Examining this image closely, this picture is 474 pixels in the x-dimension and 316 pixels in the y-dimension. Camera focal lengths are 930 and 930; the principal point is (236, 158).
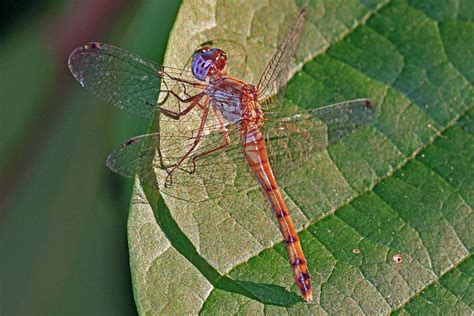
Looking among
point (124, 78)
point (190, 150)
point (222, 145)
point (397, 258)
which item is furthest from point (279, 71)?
point (397, 258)

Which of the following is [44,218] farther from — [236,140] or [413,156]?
[413,156]

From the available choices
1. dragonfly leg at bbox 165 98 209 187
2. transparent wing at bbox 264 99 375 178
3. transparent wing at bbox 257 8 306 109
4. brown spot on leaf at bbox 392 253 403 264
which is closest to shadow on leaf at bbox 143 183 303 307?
dragonfly leg at bbox 165 98 209 187

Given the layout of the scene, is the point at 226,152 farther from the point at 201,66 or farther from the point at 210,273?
the point at 210,273

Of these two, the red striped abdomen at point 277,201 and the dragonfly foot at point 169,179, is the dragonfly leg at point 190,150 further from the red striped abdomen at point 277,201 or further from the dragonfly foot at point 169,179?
the red striped abdomen at point 277,201

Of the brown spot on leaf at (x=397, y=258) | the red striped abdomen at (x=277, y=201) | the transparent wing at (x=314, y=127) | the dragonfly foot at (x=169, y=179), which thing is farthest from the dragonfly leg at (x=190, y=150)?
the brown spot on leaf at (x=397, y=258)

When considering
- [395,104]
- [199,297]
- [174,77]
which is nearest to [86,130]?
[174,77]
